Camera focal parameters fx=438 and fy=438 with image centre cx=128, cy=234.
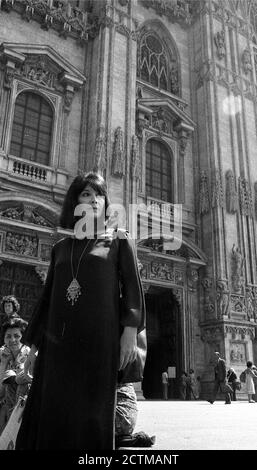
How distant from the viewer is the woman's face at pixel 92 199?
9.65ft

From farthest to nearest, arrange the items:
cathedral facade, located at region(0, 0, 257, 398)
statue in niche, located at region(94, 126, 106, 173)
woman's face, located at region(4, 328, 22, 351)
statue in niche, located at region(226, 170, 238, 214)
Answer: statue in niche, located at region(226, 170, 238, 214) → statue in niche, located at region(94, 126, 106, 173) → cathedral facade, located at region(0, 0, 257, 398) → woman's face, located at region(4, 328, 22, 351)

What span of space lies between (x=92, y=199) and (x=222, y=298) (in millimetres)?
14229

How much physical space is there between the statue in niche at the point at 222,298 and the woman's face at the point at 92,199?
14.1 metres

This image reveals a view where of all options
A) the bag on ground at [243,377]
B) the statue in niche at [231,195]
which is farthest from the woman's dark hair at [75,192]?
the statue in niche at [231,195]

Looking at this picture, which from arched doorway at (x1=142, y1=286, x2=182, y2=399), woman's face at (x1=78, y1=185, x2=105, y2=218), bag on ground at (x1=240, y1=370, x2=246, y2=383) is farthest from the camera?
arched doorway at (x1=142, y1=286, x2=182, y2=399)

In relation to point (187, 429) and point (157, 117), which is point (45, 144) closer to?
point (157, 117)

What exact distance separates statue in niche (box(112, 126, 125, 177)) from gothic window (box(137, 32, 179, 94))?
5731 millimetres

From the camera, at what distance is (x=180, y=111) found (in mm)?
19609

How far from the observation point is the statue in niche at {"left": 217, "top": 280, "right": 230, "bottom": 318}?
1630 cm

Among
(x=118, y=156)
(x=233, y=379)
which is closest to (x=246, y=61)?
(x=118, y=156)

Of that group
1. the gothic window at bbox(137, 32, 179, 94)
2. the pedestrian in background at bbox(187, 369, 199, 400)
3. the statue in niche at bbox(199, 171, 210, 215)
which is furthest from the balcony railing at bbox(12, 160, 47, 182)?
the pedestrian in background at bbox(187, 369, 199, 400)

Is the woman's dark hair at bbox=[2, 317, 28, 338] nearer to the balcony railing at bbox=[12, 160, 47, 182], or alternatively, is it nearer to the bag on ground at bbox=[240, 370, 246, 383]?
the balcony railing at bbox=[12, 160, 47, 182]

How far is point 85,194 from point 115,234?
1.19ft

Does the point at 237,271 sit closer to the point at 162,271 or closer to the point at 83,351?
the point at 162,271
